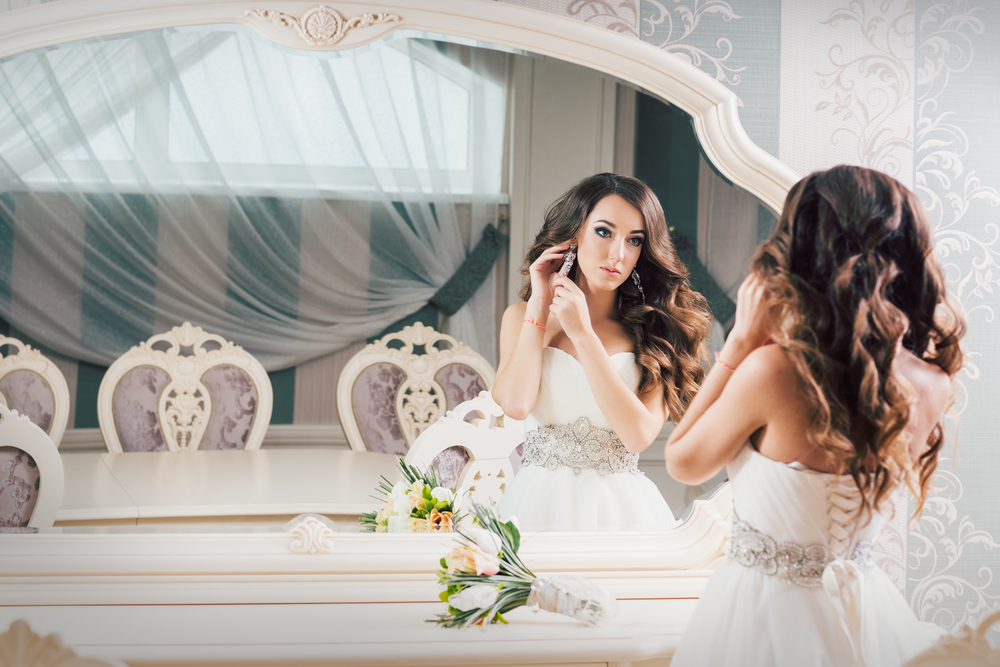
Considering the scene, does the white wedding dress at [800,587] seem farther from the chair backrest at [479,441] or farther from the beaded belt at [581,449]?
the chair backrest at [479,441]

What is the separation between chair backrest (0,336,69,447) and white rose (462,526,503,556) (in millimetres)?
837

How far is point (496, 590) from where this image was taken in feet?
3.97

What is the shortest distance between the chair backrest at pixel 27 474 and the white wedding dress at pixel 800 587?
1212 mm

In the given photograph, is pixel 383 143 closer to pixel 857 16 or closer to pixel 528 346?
pixel 528 346

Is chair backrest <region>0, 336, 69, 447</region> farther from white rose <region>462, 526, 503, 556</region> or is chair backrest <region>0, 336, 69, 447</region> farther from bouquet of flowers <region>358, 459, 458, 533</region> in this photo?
white rose <region>462, 526, 503, 556</region>

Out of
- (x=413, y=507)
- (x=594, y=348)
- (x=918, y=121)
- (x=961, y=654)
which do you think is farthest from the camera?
(x=918, y=121)

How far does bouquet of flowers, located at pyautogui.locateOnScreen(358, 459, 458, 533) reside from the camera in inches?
56.3

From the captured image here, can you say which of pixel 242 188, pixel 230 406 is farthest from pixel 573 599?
pixel 242 188

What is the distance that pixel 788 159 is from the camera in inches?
62.0

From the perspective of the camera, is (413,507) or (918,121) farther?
(918,121)

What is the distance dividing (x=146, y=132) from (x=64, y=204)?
0.69 ft

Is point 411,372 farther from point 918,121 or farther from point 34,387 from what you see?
point 918,121

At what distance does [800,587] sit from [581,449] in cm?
49

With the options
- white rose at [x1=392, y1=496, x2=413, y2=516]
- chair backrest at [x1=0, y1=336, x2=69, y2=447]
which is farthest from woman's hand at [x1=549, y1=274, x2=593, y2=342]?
chair backrest at [x1=0, y1=336, x2=69, y2=447]
